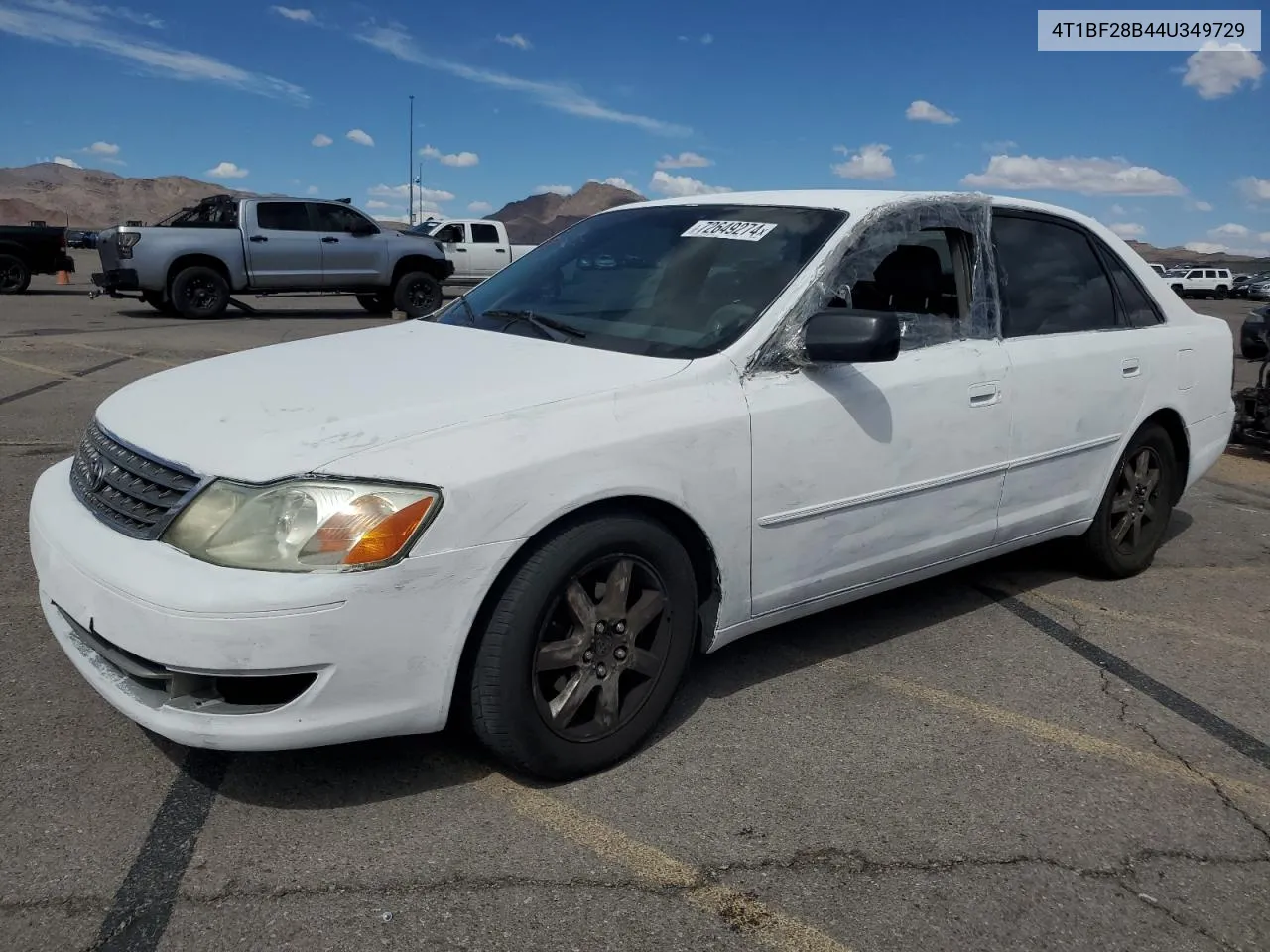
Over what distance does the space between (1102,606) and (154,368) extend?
8959 mm

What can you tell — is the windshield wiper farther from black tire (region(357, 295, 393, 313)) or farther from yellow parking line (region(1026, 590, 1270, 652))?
black tire (region(357, 295, 393, 313))

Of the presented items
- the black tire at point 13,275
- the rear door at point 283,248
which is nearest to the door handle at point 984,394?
the rear door at point 283,248

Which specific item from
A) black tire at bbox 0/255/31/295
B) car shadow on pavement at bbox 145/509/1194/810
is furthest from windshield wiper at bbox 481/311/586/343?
black tire at bbox 0/255/31/295

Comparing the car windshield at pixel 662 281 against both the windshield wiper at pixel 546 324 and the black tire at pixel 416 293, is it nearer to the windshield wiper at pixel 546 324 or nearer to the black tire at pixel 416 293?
the windshield wiper at pixel 546 324

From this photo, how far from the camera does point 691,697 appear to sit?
141 inches

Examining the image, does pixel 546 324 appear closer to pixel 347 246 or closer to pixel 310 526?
pixel 310 526

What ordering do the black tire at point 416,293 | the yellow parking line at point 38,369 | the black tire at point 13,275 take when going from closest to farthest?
1. the yellow parking line at point 38,369
2. the black tire at point 416,293
3. the black tire at point 13,275

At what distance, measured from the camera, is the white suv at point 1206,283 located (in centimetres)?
5716

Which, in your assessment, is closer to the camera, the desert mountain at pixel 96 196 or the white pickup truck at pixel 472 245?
the white pickup truck at pixel 472 245

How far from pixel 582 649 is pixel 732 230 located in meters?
1.67

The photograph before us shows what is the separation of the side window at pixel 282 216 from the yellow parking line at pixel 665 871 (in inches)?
609

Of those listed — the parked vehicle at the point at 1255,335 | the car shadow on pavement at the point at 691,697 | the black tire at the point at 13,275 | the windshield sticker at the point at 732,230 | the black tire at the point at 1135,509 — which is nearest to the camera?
the car shadow on pavement at the point at 691,697

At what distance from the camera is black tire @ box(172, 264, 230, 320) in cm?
1619

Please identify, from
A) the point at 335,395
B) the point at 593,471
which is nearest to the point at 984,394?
the point at 593,471
